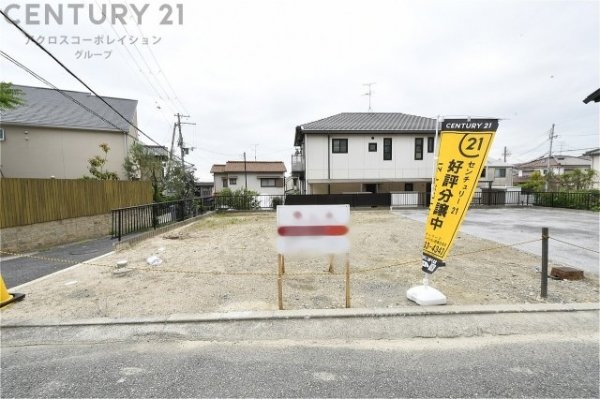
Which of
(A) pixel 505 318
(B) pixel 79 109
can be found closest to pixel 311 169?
(B) pixel 79 109

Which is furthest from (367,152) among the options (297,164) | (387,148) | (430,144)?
(297,164)

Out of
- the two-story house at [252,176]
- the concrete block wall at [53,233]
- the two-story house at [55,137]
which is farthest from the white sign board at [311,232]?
the two-story house at [252,176]

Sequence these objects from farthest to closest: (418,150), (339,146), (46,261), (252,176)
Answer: (252,176) → (418,150) → (339,146) → (46,261)

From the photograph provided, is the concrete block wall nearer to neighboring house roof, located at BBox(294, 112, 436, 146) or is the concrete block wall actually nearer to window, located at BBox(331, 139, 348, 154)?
neighboring house roof, located at BBox(294, 112, 436, 146)

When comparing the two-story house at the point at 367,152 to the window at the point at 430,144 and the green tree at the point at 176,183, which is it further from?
the green tree at the point at 176,183

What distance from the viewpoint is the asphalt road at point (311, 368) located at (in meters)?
2.28

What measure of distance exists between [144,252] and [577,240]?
11.9 metres

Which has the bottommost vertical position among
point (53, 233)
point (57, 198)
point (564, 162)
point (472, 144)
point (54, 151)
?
point (53, 233)

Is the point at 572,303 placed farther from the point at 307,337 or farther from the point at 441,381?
the point at 307,337

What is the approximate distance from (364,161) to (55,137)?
768 inches

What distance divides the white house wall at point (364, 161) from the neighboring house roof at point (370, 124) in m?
0.47

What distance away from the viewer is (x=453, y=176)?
3.63 metres

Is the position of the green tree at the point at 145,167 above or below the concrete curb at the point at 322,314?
above

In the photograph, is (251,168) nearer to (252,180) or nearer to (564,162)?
(252,180)
